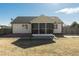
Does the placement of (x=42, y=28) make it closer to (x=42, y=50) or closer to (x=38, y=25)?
(x=38, y=25)

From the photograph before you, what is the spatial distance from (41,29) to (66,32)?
4.72 metres

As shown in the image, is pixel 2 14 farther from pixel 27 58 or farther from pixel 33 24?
pixel 27 58

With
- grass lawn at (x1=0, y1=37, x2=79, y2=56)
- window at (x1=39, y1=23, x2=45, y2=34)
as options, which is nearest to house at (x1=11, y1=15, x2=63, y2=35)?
window at (x1=39, y1=23, x2=45, y2=34)

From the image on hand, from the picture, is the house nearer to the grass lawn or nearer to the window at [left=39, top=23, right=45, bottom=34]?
the window at [left=39, top=23, right=45, bottom=34]

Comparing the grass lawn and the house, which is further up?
the house

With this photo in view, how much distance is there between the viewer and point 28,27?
81.7 ft

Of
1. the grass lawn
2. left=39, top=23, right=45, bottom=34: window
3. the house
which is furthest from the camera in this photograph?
left=39, top=23, right=45, bottom=34: window

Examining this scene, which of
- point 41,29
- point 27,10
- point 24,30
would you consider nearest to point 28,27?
point 24,30

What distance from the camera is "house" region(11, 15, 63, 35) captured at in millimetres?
22191

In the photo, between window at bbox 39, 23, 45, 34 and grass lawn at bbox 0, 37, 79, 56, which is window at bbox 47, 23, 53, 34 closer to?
window at bbox 39, 23, 45, 34

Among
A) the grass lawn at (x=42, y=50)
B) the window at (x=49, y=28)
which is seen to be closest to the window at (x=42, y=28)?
the window at (x=49, y=28)

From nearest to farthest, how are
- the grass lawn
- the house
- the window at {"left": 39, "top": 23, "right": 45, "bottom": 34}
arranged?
1. the grass lawn
2. the house
3. the window at {"left": 39, "top": 23, "right": 45, "bottom": 34}

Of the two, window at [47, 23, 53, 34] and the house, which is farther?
window at [47, 23, 53, 34]

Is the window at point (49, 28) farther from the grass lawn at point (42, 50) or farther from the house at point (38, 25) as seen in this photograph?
the grass lawn at point (42, 50)
